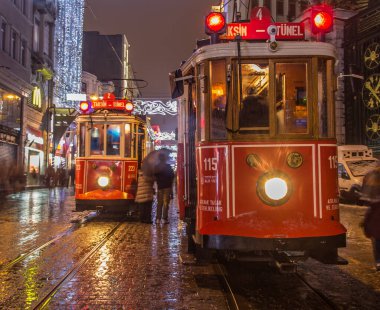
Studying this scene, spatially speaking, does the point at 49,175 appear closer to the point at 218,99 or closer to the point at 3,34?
the point at 3,34

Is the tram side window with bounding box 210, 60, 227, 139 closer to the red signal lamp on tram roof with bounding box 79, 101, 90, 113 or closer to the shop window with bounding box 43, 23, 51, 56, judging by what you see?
the red signal lamp on tram roof with bounding box 79, 101, 90, 113

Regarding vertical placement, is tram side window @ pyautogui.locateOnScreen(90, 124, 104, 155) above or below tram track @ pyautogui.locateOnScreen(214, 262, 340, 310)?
above

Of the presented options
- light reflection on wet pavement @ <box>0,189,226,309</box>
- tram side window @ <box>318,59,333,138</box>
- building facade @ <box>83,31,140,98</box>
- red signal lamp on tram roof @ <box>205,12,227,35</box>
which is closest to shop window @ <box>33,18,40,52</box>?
light reflection on wet pavement @ <box>0,189,226,309</box>

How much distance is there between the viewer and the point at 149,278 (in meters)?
6.69

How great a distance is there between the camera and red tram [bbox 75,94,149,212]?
13.2m

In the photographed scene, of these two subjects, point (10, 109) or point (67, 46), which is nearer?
point (10, 109)

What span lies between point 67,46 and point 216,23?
37.0 m

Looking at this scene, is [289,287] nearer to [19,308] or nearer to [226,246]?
[226,246]

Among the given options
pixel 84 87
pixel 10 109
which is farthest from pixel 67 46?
pixel 84 87

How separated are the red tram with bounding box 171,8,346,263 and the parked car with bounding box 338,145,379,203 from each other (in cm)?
1415

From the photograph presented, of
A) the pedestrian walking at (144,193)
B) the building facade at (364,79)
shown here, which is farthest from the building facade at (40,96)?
the pedestrian walking at (144,193)

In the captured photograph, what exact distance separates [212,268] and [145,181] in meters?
5.51

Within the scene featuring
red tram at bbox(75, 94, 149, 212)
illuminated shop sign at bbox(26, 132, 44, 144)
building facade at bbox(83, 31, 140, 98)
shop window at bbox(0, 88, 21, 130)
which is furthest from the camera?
building facade at bbox(83, 31, 140, 98)

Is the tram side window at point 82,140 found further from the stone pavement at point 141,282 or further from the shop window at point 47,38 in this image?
the shop window at point 47,38
